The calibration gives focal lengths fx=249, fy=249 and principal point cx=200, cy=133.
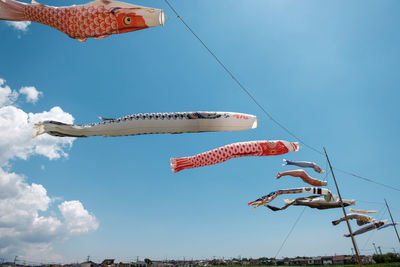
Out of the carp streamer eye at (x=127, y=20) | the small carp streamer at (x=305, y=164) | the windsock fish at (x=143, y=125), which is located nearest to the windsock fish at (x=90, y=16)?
the carp streamer eye at (x=127, y=20)

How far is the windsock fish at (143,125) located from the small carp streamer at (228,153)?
7.35ft

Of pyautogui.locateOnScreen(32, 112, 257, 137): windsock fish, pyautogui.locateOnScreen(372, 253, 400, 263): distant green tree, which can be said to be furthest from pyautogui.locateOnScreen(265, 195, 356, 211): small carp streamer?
pyautogui.locateOnScreen(372, 253, 400, 263): distant green tree

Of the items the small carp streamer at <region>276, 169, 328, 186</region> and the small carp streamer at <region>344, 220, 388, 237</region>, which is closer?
the small carp streamer at <region>276, 169, 328, 186</region>

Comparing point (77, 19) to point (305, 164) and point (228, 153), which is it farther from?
point (305, 164)

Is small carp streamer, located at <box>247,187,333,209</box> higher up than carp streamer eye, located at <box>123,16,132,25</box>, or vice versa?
carp streamer eye, located at <box>123,16,132,25</box>

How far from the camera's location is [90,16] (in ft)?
15.3

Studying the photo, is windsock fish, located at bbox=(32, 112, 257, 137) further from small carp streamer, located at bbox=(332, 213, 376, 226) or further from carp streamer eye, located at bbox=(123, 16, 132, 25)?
small carp streamer, located at bbox=(332, 213, 376, 226)

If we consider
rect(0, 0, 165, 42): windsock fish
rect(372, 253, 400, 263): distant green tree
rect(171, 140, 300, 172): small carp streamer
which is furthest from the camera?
rect(372, 253, 400, 263): distant green tree

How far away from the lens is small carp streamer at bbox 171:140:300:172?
8281mm

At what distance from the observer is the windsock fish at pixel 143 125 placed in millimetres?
5516

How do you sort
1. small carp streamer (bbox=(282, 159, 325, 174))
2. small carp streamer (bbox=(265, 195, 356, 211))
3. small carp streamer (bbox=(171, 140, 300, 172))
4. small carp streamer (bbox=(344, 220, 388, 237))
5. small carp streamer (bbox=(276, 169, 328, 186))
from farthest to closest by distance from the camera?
small carp streamer (bbox=(344, 220, 388, 237)) → small carp streamer (bbox=(265, 195, 356, 211)) → small carp streamer (bbox=(276, 169, 328, 186)) → small carp streamer (bbox=(282, 159, 325, 174)) → small carp streamer (bbox=(171, 140, 300, 172))

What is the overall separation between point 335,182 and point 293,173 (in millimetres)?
3163

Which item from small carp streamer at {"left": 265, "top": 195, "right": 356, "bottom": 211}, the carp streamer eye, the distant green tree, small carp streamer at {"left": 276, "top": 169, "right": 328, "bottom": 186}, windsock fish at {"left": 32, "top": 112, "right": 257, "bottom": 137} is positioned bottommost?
the distant green tree

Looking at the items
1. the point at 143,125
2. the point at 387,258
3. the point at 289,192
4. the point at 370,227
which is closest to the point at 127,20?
the point at 143,125
